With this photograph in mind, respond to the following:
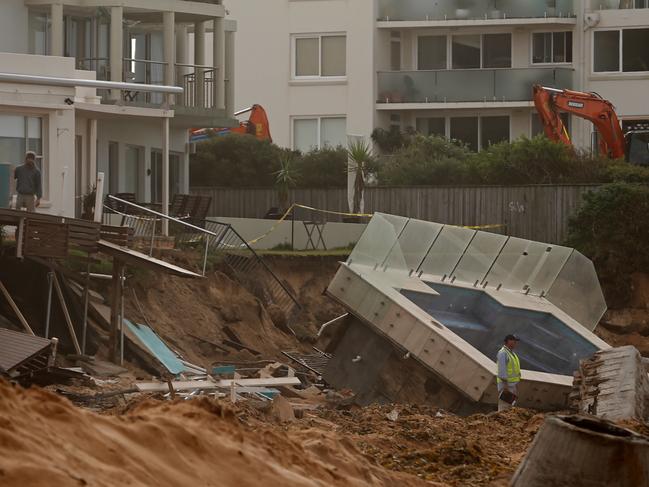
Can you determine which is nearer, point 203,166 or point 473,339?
point 473,339

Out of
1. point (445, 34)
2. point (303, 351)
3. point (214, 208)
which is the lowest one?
point (303, 351)

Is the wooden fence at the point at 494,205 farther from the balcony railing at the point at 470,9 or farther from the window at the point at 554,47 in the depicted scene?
the window at the point at 554,47

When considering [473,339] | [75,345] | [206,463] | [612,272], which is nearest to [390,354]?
[473,339]

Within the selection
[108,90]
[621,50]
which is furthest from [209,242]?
[621,50]

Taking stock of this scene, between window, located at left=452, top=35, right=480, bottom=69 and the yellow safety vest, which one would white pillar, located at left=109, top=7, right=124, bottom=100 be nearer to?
the yellow safety vest

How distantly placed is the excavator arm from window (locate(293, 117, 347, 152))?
822 cm

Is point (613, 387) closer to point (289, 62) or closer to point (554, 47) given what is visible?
point (554, 47)

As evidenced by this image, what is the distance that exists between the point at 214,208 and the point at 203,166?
99.5 inches

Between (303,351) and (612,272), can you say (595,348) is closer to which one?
(303,351)

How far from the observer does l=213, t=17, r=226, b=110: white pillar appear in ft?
140

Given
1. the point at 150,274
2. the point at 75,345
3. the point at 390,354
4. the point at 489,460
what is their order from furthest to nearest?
the point at 150,274
the point at 390,354
the point at 75,345
the point at 489,460

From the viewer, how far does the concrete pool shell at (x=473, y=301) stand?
91.9 ft

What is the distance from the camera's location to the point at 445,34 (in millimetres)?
56781

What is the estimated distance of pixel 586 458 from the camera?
38.3 ft
